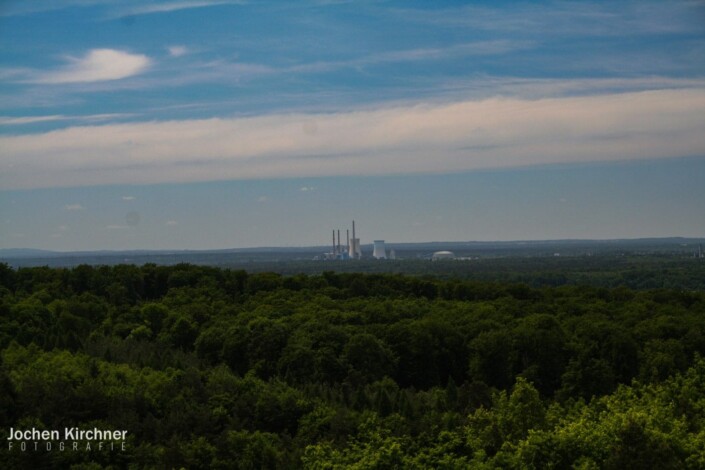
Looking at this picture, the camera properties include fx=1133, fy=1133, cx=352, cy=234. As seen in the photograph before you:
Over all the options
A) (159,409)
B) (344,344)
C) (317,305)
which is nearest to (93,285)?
(317,305)

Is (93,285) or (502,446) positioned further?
(93,285)

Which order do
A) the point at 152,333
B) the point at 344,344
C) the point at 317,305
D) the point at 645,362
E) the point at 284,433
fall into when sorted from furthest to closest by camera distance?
the point at 317,305 < the point at 152,333 < the point at 344,344 < the point at 645,362 < the point at 284,433

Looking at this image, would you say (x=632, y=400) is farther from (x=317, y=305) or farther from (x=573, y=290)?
(x=573, y=290)

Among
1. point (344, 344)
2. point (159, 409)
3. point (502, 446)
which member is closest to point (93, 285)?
point (344, 344)

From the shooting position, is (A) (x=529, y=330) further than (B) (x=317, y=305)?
No

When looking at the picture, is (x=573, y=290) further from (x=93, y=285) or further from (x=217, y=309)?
(x=93, y=285)

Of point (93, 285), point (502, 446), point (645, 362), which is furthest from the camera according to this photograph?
point (93, 285)
